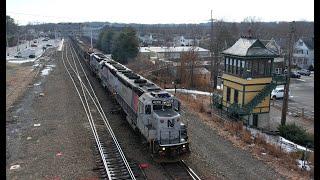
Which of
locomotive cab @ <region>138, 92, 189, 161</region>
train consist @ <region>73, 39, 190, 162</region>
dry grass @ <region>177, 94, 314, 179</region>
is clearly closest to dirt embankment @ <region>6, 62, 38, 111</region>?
train consist @ <region>73, 39, 190, 162</region>

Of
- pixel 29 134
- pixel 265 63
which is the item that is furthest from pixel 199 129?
pixel 29 134

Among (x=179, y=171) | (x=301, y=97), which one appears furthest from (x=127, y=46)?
(x=179, y=171)

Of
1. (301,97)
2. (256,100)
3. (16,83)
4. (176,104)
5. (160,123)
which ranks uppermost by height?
(176,104)

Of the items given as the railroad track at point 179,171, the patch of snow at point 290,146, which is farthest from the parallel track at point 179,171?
the patch of snow at point 290,146

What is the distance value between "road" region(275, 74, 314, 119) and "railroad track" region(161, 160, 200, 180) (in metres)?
21.2

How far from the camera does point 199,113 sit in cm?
2970

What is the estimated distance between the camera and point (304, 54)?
82188mm

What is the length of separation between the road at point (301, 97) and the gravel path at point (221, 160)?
16637 mm

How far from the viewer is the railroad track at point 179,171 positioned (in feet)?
54.2

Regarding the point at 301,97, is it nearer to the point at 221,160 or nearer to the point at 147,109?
the point at 221,160

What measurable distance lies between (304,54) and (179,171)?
73.9 metres

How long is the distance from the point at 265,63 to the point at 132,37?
38.5m

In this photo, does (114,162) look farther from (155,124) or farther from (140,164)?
(155,124)

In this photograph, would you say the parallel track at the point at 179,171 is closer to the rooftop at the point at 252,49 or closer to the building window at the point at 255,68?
the building window at the point at 255,68
